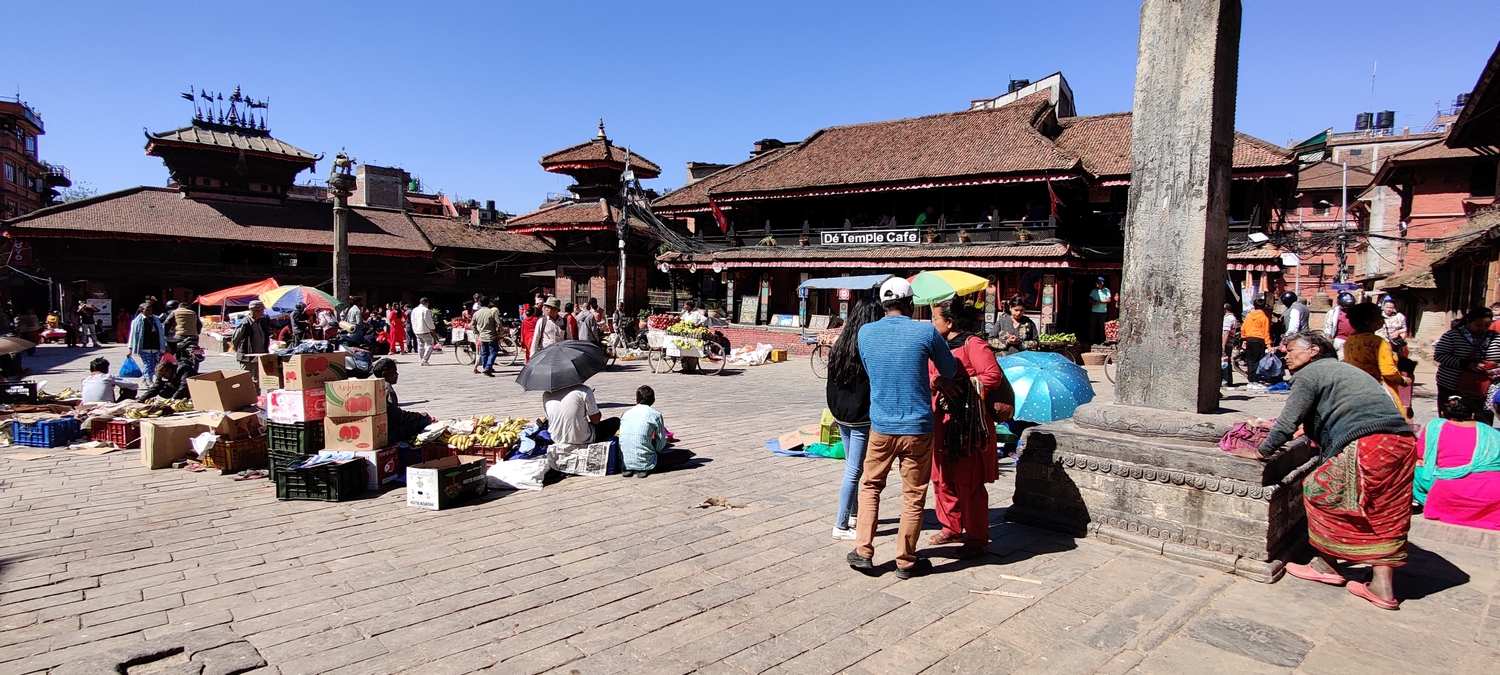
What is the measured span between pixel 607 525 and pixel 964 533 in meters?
2.34

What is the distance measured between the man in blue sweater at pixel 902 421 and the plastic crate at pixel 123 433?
773 cm

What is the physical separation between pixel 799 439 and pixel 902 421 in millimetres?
3638

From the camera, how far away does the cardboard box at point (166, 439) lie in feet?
22.5

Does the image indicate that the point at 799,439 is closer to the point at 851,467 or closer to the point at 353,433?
the point at 851,467

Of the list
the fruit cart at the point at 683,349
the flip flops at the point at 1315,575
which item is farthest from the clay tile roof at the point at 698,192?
the flip flops at the point at 1315,575

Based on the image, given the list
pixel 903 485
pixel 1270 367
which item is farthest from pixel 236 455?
pixel 1270 367

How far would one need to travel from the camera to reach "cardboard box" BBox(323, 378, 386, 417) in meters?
5.97

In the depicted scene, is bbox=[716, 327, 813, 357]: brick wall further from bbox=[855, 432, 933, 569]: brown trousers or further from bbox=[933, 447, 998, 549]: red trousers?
bbox=[855, 432, 933, 569]: brown trousers

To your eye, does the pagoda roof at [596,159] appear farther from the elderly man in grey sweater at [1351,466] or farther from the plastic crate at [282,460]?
the elderly man in grey sweater at [1351,466]

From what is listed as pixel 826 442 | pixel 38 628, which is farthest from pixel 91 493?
pixel 826 442

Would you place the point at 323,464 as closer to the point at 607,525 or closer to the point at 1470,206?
the point at 607,525

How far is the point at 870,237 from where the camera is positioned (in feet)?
79.1

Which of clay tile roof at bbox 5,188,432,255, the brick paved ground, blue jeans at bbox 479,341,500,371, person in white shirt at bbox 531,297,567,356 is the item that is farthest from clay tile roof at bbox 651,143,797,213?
the brick paved ground

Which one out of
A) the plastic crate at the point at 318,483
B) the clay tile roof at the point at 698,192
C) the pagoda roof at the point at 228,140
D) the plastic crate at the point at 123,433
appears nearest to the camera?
the plastic crate at the point at 318,483
